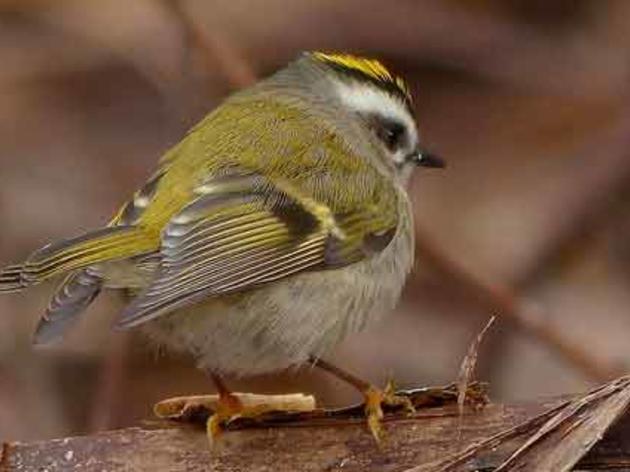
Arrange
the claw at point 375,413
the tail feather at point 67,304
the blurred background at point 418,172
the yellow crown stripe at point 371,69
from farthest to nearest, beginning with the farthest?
1. the blurred background at point 418,172
2. the yellow crown stripe at point 371,69
3. the claw at point 375,413
4. the tail feather at point 67,304

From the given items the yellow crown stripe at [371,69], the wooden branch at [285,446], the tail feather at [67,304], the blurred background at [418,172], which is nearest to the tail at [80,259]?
the tail feather at [67,304]

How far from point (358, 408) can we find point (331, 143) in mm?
989

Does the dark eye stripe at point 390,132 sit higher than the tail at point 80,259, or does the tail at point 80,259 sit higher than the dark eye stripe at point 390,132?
the dark eye stripe at point 390,132

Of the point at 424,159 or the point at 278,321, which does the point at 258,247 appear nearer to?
the point at 278,321

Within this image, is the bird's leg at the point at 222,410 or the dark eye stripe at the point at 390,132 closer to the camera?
the bird's leg at the point at 222,410

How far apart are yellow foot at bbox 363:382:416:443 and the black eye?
42.5 inches

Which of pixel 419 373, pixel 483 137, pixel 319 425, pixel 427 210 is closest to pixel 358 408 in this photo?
pixel 319 425

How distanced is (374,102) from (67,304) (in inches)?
56.5

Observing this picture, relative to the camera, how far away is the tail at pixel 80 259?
4543mm

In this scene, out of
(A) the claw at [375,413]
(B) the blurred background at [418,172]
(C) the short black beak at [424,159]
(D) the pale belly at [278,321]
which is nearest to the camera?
(A) the claw at [375,413]

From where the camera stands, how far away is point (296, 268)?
4.75m

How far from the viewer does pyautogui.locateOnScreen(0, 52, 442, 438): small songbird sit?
4570 mm

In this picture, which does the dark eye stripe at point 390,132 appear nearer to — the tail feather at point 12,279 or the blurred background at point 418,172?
the tail feather at point 12,279

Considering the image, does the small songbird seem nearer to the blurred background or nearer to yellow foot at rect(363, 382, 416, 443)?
yellow foot at rect(363, 382, 416, 443)
